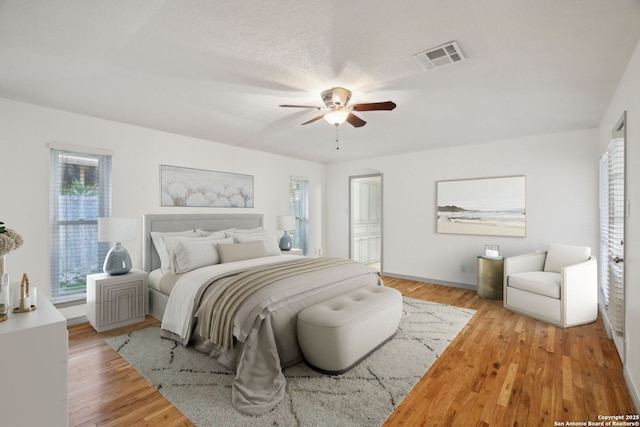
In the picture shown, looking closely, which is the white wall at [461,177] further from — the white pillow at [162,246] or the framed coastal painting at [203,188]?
the white pillow at [162,246]

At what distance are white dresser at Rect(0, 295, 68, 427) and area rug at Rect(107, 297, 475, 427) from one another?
0.76 meters

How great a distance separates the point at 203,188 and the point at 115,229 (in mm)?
1580

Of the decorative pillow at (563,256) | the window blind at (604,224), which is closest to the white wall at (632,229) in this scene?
the window blind at (604,224)

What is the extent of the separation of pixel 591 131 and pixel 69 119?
6.65m

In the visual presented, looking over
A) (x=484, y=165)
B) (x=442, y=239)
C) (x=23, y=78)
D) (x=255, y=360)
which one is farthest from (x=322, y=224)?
(x=23, y=78)

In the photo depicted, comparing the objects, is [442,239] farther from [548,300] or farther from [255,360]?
[255,360]

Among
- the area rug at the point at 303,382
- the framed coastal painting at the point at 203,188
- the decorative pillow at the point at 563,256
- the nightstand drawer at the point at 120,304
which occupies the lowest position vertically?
the area rug at the point at 303,382

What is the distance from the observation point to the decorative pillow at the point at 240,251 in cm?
389

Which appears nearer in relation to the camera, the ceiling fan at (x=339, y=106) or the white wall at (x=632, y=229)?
the white wall at (x=632, y=229)

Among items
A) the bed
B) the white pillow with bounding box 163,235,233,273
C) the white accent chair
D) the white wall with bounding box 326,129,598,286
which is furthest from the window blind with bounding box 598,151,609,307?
the white pillow with bounding box 163,235,233,273

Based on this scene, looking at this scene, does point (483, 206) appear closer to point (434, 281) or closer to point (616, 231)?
point (434, 281)

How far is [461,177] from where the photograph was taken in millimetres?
5250

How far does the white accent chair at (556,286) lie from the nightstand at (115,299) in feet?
15.3

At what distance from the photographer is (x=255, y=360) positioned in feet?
7.52
